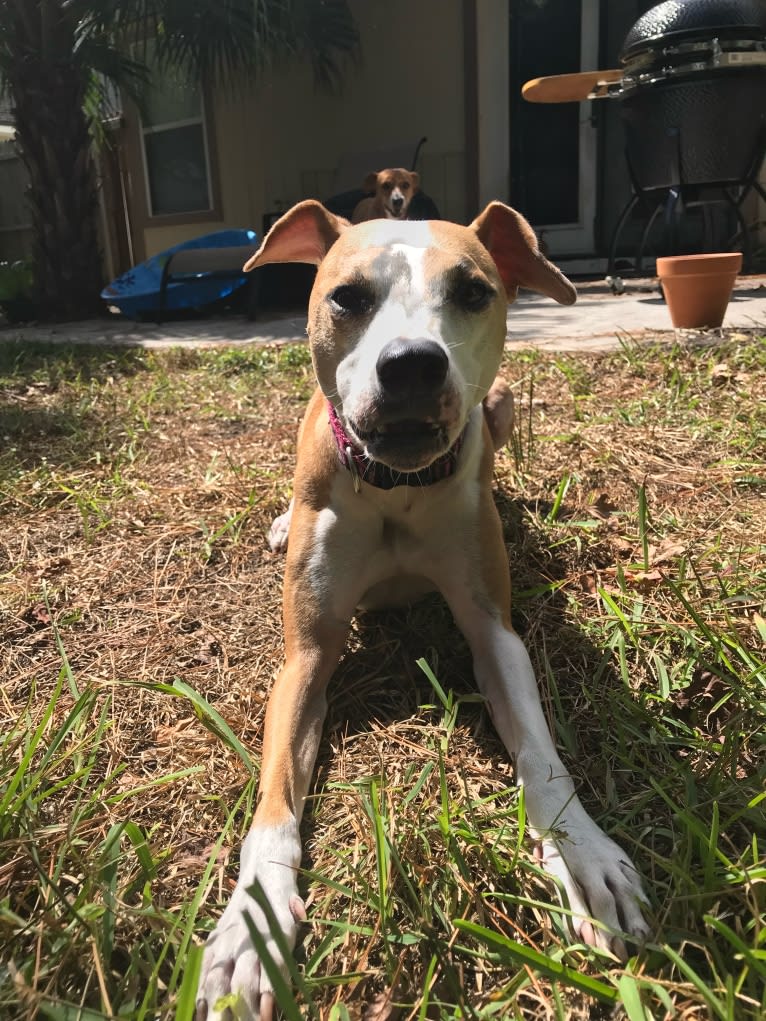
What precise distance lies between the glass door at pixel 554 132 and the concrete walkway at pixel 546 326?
1660 millimetres

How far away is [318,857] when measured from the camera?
1.36 m

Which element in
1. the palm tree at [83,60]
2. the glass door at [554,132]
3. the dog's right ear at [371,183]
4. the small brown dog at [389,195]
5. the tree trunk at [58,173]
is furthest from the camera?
the glass door at [554,132]

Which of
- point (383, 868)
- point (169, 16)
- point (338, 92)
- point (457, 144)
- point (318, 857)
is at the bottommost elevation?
point (318, 857)

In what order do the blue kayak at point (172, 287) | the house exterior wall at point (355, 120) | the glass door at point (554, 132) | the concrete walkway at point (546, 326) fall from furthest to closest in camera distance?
the house exterior wall at point (355, 120) < the glass door at point (554, 132) < the blue kayak at point (172, 287) < the concrete walkway at point (546, 326)

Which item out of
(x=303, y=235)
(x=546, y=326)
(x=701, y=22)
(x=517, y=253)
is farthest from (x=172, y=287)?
(x=517, y=253)

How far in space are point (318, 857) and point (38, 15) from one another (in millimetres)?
9200

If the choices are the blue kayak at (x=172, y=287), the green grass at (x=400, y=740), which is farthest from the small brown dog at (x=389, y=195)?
the green grass at (x=400, y=740)

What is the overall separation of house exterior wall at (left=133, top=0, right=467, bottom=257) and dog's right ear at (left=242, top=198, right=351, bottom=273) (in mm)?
7366

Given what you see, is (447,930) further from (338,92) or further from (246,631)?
(338,92)

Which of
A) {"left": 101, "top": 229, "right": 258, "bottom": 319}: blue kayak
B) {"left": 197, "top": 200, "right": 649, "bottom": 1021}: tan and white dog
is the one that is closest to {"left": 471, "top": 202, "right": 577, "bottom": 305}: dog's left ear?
{"left": 197, "top": 200, "right": 649, "bottom": 1021}: tan and white dog

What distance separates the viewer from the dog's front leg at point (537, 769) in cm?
118

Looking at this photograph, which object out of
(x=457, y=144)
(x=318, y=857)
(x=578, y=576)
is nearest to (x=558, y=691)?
(x=578, y=576)

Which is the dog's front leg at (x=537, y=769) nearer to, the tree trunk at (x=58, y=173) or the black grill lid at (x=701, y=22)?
the black grill lid at (x=701, y=22)

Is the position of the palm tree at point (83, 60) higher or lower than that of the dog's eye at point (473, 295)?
higher
